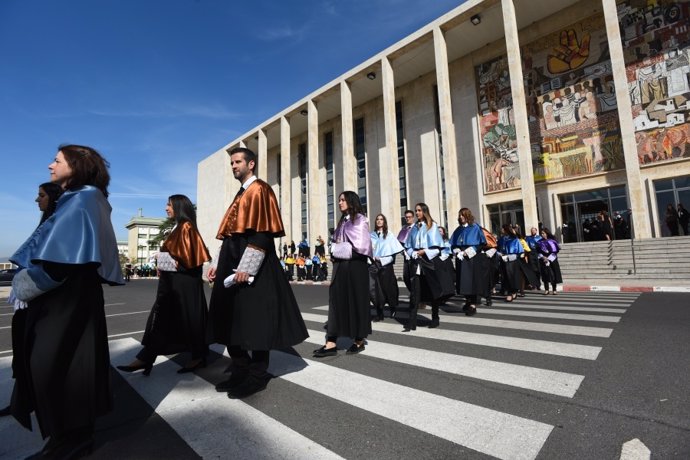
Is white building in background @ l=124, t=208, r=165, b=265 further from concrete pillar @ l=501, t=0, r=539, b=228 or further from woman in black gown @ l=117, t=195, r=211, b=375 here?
woman in black gown @ l=117, t=195, r=211, b=375

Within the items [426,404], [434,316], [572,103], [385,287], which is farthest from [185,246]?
[572,103]

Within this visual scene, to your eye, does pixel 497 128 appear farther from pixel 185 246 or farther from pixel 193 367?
pixel 193 367

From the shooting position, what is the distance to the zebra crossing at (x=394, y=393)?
198 cm

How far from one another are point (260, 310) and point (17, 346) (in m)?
1.44

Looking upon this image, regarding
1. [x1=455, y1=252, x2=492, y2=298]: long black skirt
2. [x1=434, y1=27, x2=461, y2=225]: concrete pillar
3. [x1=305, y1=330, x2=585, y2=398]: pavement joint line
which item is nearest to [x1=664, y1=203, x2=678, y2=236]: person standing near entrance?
[x1=434, y1=27, x2=461, y2=225]: concrete pillar

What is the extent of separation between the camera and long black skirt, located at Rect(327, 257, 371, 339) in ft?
13.1

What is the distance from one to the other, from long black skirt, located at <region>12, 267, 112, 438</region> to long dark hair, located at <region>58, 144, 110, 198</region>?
22.5 inches

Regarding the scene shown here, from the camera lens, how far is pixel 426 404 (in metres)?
2.48

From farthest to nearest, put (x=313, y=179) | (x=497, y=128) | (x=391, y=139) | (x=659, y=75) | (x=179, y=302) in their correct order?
(x=313, y=179), (x=391, y=139), (x=497, y=128), (x=659, y=75), (x=179, y=302)

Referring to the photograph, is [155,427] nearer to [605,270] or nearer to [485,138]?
[605,270]

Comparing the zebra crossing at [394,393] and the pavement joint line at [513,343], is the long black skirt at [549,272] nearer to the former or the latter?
the zebra crossing at [394,393]

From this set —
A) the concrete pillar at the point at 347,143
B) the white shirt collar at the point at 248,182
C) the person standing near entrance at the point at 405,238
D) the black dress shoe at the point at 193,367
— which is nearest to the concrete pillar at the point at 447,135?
the concrete pillar at the point at 347,143

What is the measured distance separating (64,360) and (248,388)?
4.11 ft

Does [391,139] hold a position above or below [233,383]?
above
